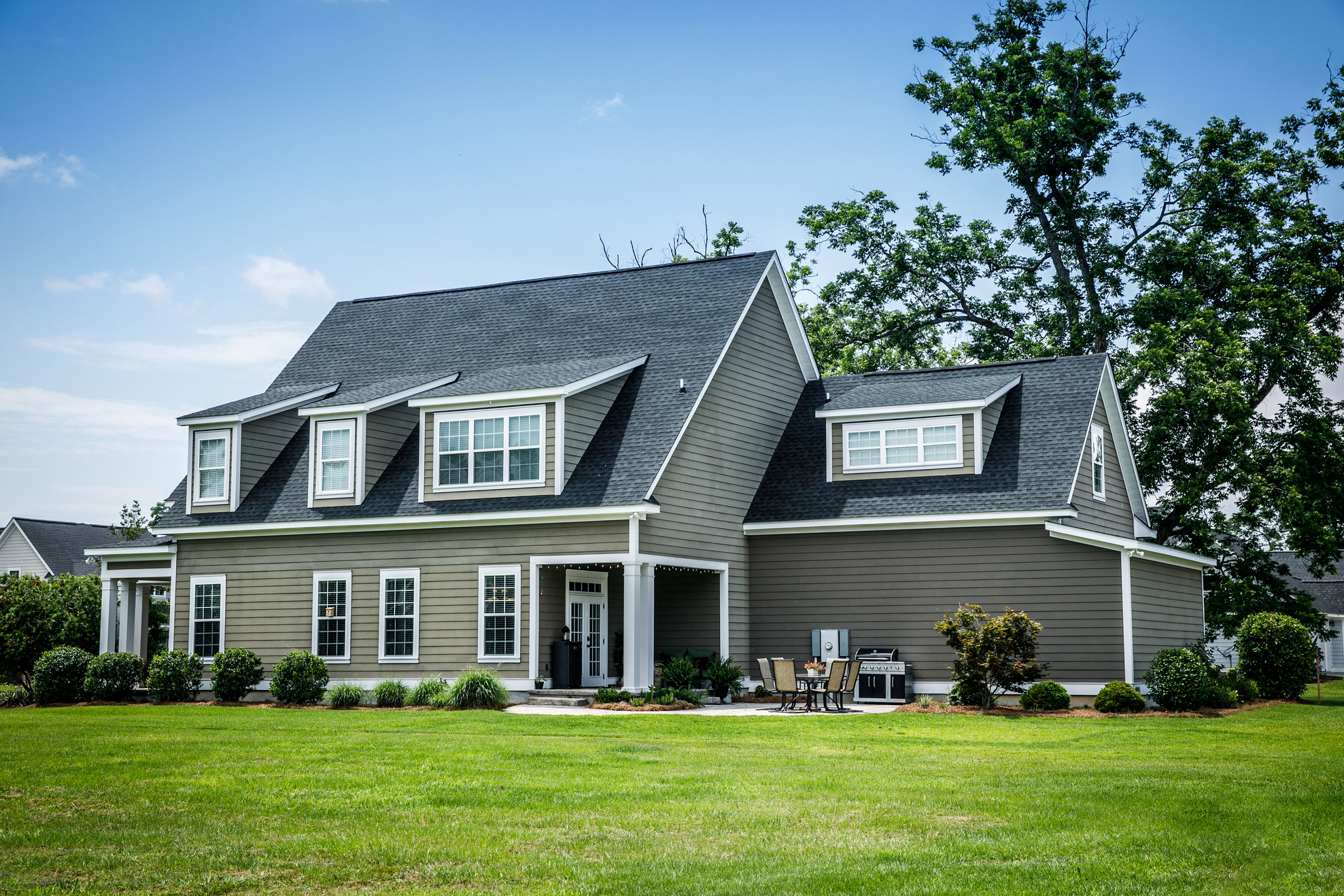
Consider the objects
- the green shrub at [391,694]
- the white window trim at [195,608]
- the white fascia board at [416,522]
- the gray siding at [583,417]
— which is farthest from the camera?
the white window trim at [195,608]

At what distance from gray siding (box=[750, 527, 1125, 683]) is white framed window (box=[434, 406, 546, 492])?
207 inches

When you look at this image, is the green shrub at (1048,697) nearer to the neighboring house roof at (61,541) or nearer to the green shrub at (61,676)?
the green shrub at (61,676)

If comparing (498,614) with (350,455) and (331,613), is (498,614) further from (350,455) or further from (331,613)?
(350,455)

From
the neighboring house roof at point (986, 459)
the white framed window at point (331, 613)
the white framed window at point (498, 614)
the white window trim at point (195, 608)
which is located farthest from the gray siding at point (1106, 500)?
the white window trim at point (195, 608)

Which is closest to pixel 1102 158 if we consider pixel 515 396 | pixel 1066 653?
pixel 1066 653

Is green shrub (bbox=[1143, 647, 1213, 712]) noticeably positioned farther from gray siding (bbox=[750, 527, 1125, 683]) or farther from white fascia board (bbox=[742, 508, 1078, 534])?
white fascia board (bbox=[742, 508, 1078, 534])

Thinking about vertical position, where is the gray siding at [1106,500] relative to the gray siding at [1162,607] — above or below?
above

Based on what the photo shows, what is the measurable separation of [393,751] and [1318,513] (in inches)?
942

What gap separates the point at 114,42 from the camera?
1731 centimetres

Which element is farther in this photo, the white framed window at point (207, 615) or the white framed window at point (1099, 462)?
the white framed window at point (207, 615)

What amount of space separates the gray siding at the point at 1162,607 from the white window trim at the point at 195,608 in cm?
1817

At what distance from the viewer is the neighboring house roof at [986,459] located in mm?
23984

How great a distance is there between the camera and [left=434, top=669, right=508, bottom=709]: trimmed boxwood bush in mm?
21812

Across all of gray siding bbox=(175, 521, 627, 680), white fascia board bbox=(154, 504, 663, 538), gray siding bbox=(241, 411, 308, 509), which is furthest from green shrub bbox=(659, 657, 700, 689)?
gray siding bbox=(241, 411, 308, 509)
